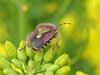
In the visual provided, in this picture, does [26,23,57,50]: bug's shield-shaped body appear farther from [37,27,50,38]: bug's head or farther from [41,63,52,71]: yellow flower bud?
[41,63,52,71]: yellow flower bud

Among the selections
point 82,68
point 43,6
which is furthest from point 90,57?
A: point 43,6

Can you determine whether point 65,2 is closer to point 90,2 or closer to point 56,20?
point 56,20

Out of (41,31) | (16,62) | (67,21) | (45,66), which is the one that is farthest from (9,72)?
(67,21)

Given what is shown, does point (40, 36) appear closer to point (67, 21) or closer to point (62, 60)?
point (62, 60)

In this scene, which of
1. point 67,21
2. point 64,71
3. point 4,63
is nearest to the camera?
point 64,71

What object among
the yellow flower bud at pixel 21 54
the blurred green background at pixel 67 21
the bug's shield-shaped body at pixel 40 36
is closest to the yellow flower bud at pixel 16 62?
the yellow flower bud at pixel 21 54

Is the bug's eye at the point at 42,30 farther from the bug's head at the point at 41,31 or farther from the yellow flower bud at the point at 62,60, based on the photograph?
the yellow flower bud at the point at 62,60
